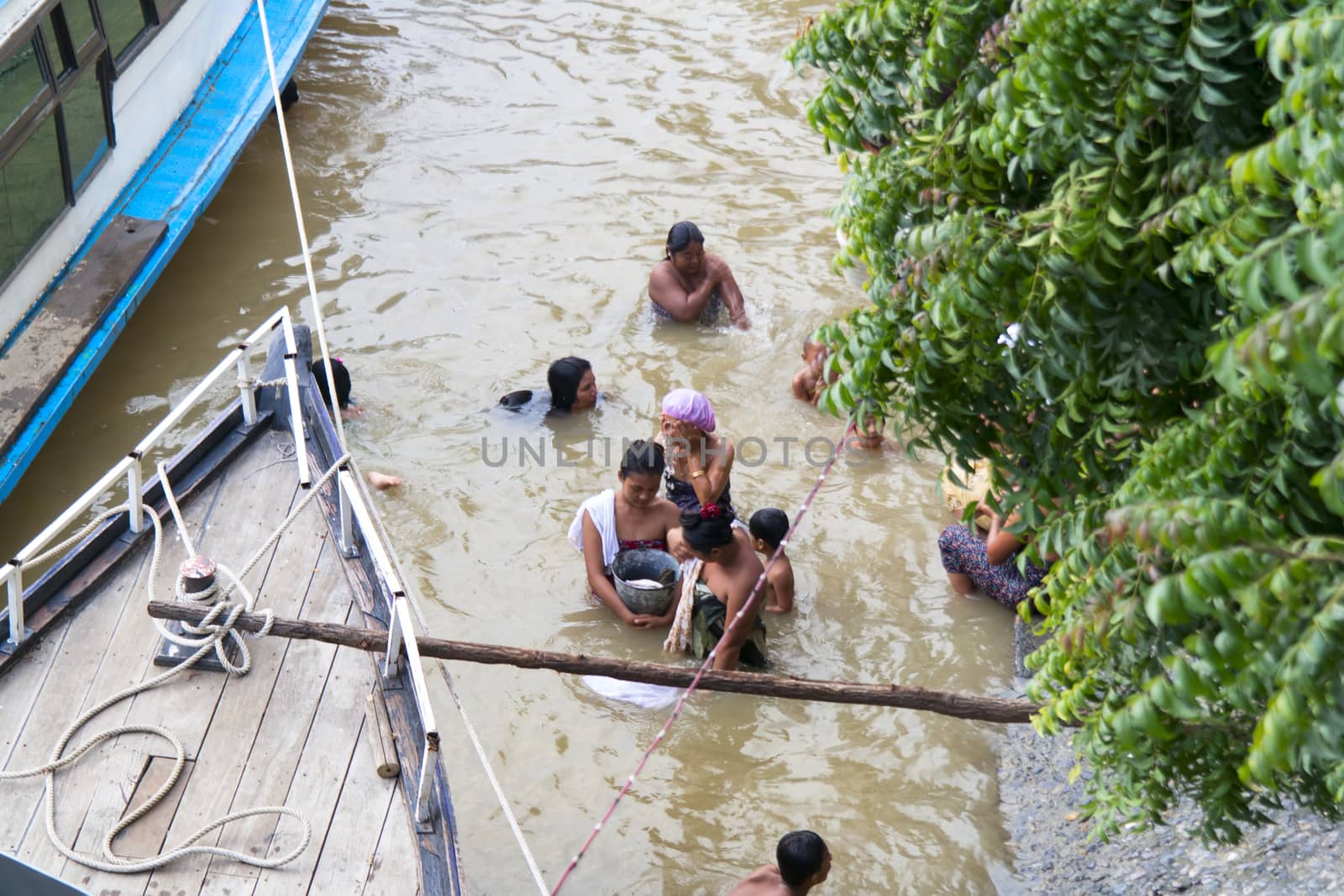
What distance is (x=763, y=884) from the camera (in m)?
4.88

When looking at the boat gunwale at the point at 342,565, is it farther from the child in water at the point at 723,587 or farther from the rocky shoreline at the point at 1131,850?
the rocky shoreline at the point at 1131,850

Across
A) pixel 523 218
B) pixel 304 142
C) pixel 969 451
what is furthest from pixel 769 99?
pixel 969 451

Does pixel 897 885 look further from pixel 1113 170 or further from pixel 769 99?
pixel 769 99

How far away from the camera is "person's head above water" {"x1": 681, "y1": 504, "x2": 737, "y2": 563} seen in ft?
19.0

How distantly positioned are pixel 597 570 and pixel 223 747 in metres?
2.48

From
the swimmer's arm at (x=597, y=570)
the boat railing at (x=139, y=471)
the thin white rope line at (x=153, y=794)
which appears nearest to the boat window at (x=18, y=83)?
the boat railing at (x=139, y=471)

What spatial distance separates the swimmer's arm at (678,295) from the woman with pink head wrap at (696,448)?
2.36 metres

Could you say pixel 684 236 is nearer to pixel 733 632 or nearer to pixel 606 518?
pixel 606 518

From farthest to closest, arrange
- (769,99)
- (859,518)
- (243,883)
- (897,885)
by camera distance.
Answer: (769,99) < (859,518) < (897,885) < (243,883)

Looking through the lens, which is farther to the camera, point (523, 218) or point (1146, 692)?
point (523, 218)

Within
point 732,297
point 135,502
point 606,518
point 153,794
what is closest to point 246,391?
point 135,502

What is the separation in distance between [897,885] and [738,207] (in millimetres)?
6759

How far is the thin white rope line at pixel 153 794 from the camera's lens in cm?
391

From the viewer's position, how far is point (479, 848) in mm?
5465
